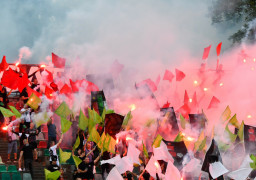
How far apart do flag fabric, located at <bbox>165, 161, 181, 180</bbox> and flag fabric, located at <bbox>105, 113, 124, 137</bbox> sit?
201 cm


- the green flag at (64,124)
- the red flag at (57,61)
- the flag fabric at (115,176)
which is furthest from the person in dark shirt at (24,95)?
the flag fabric at (115,176)

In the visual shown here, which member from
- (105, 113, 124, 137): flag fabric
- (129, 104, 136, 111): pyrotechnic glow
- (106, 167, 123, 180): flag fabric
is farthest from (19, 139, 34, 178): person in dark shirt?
(129, 104, 136, 111): pyrotechnic glow

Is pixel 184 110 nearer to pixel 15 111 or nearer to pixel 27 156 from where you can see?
pixel 15 111

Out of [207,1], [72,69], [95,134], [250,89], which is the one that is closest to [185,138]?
[95,134]

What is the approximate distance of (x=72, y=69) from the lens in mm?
16516

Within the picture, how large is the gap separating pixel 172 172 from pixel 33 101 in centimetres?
485

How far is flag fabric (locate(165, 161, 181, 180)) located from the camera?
25.5 ft

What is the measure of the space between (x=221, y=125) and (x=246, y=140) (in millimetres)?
1231

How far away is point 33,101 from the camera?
37.5 ft

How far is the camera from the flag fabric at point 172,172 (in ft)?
25.5

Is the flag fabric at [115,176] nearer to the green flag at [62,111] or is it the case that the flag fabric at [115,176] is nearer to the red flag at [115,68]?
the green flag at [62,111]

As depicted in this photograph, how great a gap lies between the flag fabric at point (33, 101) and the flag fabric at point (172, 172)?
4685 millimetres

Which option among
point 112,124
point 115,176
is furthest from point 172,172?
point 112,124

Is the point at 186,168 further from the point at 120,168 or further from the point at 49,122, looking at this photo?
the point at 49,122
